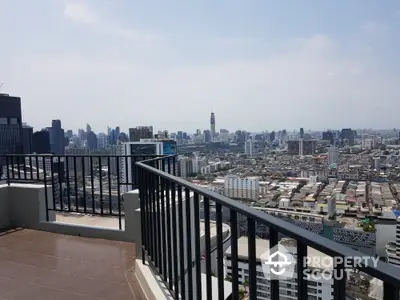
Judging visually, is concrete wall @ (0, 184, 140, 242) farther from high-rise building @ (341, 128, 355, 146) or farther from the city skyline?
high-rise building @ (341, 128, 355, 146)

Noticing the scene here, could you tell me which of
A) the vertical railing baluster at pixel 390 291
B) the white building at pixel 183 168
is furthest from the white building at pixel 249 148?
the vertical railing baluster at pixel 390 291

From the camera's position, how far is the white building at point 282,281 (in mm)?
947

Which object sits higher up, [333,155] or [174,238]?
[174,238]

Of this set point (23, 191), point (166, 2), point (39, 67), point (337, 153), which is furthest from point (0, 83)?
point (337, 153)

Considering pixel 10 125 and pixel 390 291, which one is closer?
pixel 390 291

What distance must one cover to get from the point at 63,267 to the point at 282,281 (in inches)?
113

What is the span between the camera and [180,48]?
39.9ft

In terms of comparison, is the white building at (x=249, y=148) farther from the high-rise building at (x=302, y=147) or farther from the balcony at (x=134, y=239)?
the balcony at (x=134, y=239)

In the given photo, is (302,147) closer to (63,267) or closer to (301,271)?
(63,267)

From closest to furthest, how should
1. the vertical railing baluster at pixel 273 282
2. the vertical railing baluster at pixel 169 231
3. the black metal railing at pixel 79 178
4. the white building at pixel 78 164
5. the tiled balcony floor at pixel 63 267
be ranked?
the vertical railing baluster at pixel 273 282
the vertical railing baluster at pixel 169 231
the tiled balcony floor at pixel 63 267
the black metal railing at pixel 79 178
the white building at pixel 78 164

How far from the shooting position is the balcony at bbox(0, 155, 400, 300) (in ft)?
3.68

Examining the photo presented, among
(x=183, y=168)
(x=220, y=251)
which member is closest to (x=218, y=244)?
(x=220, y=251)

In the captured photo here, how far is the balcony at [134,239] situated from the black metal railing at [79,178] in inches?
0.6

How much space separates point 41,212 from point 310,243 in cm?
454
